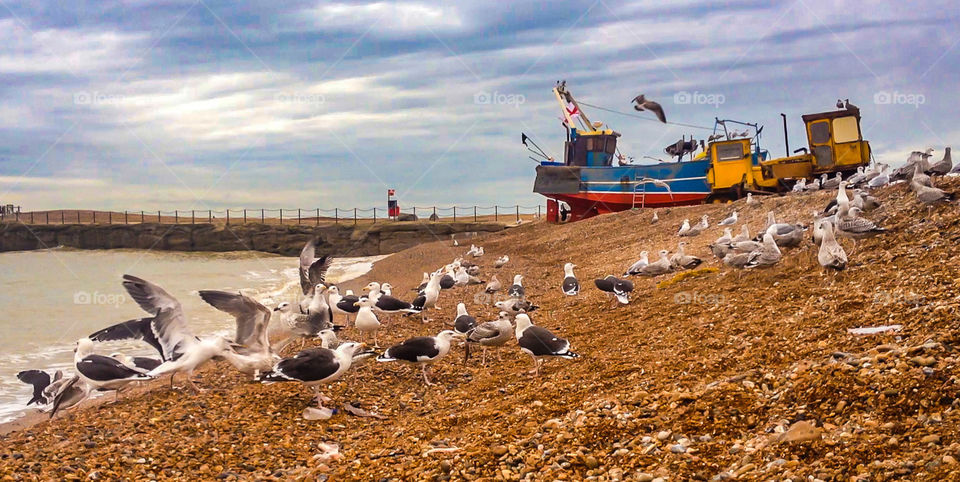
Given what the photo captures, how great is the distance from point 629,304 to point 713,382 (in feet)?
22.2

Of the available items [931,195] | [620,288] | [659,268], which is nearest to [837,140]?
[659,268]

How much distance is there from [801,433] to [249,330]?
24.3 ft

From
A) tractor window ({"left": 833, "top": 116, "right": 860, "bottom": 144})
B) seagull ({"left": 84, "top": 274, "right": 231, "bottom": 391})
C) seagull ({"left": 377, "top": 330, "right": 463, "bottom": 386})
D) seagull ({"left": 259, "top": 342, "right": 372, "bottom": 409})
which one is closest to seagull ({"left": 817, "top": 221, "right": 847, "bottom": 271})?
seagull ({"left": 377, "top": 330, "right": 463, "bottom": 386})

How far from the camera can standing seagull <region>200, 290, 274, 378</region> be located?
10.1 meters

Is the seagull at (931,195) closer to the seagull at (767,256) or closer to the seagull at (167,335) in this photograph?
the seagull at (767,256)

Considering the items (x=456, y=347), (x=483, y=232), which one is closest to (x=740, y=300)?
(x=456, y=347)

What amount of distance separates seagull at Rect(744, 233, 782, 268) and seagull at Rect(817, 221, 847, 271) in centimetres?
79

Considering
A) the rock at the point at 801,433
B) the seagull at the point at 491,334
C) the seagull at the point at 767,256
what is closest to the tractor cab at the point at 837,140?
the seagull at the point at 767,256

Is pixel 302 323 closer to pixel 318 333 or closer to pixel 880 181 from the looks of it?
pixel 318 333

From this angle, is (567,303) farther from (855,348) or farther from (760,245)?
(855,348)

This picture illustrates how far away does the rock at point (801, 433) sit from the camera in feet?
16.8

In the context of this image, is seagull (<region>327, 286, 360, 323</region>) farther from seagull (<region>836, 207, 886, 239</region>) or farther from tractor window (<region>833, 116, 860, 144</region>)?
tractor window (<region>833, 116, 860, 144</region>)

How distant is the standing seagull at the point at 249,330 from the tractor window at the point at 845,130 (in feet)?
86.6

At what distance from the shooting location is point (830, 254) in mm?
10938
